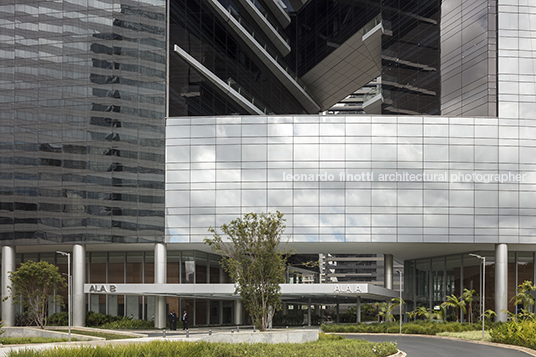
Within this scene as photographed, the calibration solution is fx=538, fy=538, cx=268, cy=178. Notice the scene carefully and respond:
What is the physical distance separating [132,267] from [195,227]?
10.1 m

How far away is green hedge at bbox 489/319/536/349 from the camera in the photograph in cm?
2994

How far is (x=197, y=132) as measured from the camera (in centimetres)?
4856

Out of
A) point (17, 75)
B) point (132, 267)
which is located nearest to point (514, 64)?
point (132, 267)

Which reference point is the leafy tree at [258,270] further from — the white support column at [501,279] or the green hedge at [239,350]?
the white support column at [501,279]

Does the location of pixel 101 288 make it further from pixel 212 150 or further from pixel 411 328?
pixel 411 328

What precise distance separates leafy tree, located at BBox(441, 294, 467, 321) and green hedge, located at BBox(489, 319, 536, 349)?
14106 millimetres

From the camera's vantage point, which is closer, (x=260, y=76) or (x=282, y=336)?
(x=282, y=336)

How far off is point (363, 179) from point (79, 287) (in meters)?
26.9

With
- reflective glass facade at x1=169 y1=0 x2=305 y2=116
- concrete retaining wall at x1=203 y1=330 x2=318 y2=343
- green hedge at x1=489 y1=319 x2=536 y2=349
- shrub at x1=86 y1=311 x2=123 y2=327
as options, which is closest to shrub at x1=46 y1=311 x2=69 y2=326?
shrub at x1=86 y1=311 x2=123 y2=327

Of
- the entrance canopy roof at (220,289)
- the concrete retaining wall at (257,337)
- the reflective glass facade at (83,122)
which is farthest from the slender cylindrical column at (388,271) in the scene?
the concrete retaining wall at (257,337)

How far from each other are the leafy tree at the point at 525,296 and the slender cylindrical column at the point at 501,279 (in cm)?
145

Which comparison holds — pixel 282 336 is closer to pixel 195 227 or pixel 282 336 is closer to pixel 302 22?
pixel 195 227

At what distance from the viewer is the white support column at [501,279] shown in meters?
46.3

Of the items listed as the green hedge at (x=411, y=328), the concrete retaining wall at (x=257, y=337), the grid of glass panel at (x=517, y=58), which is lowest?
the green hedge at (x=411, y=328)
